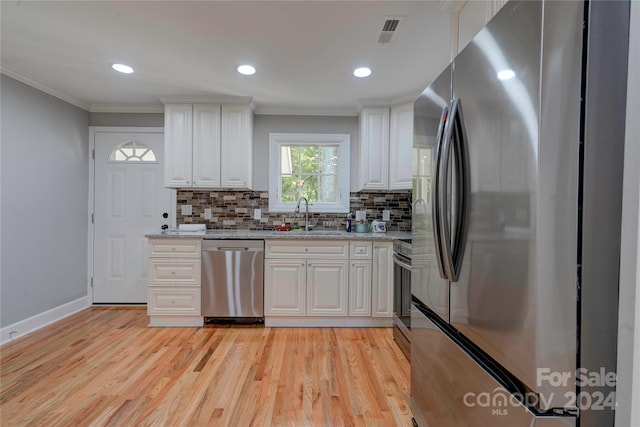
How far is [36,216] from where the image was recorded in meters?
2.96

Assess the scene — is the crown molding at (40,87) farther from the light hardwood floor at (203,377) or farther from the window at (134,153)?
the light hardwood floor at (203,377)

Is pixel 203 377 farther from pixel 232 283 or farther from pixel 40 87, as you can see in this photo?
pixel 40 87

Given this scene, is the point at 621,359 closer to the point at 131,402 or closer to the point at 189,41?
the point at 131,402

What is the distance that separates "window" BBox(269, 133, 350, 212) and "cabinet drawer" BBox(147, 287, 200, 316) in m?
1.31

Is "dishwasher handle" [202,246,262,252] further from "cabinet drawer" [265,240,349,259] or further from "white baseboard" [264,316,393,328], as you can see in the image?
"white baseboard" [264,316,393,328]

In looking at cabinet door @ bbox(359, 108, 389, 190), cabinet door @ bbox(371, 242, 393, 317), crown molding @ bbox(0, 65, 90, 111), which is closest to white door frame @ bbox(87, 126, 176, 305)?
crown molding @ bbox(0, 65, 90, 111)

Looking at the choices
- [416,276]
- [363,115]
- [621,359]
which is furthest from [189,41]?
[621,359]

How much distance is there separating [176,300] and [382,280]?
6.96 ft

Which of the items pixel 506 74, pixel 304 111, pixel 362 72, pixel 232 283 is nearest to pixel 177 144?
pixel 304 111

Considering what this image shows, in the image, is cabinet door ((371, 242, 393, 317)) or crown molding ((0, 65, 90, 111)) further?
cabinet door ((371, 242, 393, 317))

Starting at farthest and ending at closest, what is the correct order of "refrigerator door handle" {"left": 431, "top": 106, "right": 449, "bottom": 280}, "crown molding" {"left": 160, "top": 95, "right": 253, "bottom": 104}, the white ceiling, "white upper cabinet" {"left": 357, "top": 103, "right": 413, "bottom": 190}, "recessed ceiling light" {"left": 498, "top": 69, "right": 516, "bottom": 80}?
"white upper cabinet" {"left": 357, "top": 103, "right": 413, "bottom": 190} < "crown molding" {"left": 160, "top": 95, "right": 253, "bottom": 104} < the white ceiling < "refrigerator door handle" {"left": 431, "top": 106, "right": 449, "bottom": 280} < "recessed ceiling light" {"left": 498, "top": 69, "right": 516, "bottom": 80}

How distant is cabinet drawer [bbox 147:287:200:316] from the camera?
121 inches

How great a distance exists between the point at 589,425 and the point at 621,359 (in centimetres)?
16

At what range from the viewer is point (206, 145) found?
11.1 feet
